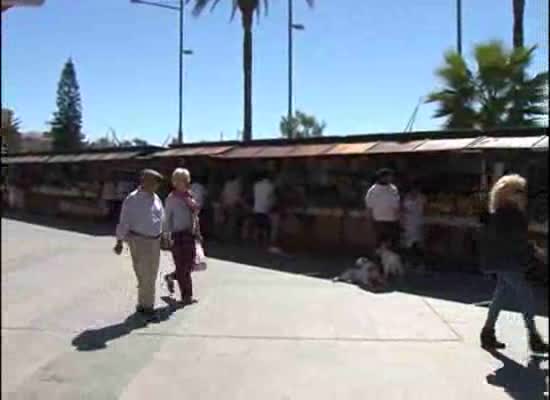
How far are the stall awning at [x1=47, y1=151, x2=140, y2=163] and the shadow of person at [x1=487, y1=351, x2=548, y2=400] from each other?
2774 mm

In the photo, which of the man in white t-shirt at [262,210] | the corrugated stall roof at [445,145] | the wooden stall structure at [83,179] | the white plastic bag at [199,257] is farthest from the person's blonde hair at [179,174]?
the corrugated stall roof at [445,145]

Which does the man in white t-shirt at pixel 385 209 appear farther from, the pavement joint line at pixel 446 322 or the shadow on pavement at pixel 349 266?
the pavement joint line at pixel 446 322

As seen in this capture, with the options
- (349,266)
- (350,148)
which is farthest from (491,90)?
(349,266)

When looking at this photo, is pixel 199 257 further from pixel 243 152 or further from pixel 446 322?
pixel 243 152

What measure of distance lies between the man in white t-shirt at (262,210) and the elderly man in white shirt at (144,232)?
2.33 meters

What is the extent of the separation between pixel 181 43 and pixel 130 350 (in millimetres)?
2107

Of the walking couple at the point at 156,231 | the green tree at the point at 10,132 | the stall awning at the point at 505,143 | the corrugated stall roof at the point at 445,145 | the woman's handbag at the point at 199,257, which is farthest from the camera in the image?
the corrugated stall roof at the point at 445,145

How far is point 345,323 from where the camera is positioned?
21.5 ft

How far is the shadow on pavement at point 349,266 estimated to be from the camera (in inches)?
305

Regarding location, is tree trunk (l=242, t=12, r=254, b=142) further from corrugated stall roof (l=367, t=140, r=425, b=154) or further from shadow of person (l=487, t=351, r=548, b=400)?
shadow of person (l=487, t=351, r=548, b=400)

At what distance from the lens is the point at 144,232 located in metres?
5.64

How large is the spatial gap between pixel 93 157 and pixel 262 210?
3.46 m

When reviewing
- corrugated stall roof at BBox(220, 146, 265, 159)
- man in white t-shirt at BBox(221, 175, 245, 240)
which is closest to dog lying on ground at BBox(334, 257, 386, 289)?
man in white t-shirt at BBox(221, 175, 245, 240)

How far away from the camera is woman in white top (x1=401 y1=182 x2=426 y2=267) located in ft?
31.2
